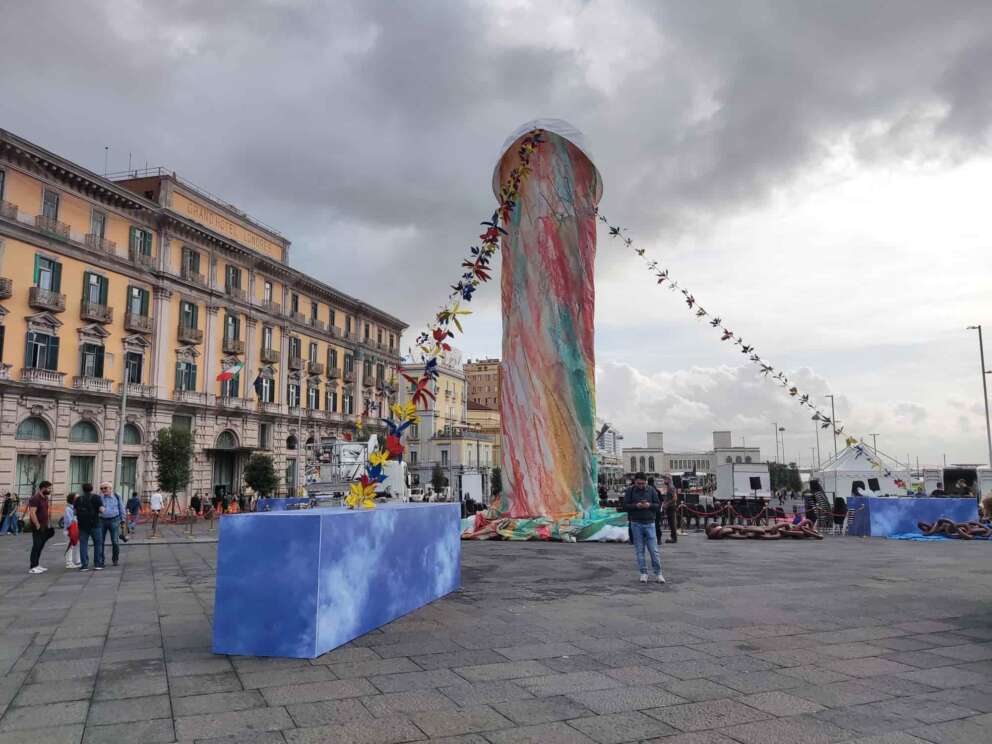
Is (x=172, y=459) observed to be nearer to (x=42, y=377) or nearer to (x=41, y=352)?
(x=42, y=377)

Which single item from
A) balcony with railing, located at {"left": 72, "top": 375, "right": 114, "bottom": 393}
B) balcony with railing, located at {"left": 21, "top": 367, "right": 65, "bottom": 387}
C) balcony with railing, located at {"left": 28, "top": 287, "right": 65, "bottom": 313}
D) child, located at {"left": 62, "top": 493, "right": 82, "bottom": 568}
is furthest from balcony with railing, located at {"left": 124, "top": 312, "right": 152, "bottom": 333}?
child, located at {"left": 62, "top": 493, "right": 82, "bottom": 568}

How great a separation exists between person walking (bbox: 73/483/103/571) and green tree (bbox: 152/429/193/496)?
78.8 ft

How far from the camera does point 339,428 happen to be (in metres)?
58.9

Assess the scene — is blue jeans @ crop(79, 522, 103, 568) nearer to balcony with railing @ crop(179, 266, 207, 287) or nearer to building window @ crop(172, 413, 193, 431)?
building window @ crop(172, 413, 193, 431)

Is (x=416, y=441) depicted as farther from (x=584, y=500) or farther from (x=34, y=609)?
(x=34, y=609)

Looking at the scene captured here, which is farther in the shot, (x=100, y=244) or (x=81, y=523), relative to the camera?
(x=100, y=244)

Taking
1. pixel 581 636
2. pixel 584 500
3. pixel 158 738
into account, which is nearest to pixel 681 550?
pixel 584 500

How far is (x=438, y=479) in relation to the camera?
7056 centimetres

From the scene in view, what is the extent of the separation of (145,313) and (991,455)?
4775cm

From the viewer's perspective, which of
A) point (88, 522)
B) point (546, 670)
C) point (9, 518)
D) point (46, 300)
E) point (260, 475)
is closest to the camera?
point (546, 670)

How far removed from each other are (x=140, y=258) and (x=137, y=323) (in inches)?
142

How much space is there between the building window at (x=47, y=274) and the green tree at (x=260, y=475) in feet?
47.5

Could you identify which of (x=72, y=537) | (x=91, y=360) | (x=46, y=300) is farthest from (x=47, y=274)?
(x=72, y=537)

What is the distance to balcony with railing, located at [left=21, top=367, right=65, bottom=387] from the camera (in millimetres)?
33562
